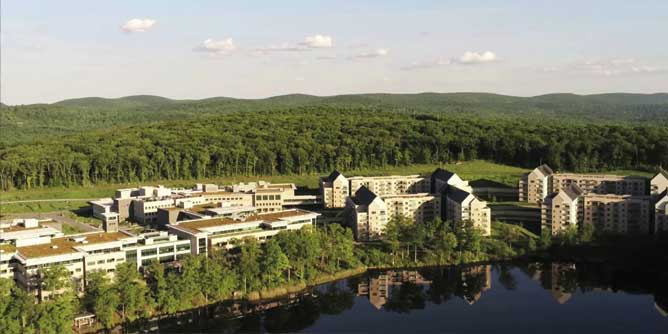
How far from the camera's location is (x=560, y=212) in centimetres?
2048

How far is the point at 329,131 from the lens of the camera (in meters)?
36.8

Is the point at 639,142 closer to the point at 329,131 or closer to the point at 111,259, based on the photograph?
the point at 329,131

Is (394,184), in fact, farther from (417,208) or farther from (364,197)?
(364,197)

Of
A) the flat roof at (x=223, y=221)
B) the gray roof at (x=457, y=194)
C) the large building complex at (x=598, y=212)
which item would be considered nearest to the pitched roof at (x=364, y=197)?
the flat roof at (x=223, y=221)

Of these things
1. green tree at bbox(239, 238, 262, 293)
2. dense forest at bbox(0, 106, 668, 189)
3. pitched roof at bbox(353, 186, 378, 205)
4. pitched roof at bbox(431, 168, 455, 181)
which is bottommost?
green tree at bbox(239, 238, 262, 293)

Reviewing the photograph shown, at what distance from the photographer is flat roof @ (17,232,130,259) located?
1499 centimetres

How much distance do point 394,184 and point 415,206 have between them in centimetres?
418

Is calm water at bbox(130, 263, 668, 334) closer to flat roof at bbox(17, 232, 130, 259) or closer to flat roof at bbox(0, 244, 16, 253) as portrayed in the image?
flat roof at bbox(17, 232, 130, 259)

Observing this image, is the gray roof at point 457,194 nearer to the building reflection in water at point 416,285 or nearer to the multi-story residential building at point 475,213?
the multi-story residential building at point 475,213

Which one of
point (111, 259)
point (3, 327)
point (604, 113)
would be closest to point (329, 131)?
point (111, 259)

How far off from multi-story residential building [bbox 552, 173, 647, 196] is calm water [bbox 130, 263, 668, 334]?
6.43 meters

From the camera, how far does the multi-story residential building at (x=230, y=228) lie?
56.6ft

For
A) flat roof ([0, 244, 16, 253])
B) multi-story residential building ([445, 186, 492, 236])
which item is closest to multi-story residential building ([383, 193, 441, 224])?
multi-story residential building ([445, 186, 492, 236])

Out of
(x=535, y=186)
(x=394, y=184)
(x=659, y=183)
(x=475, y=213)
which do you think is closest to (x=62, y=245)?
(x=475, y=213)
